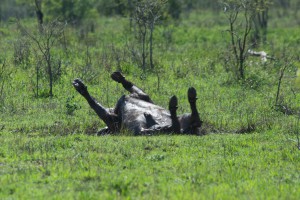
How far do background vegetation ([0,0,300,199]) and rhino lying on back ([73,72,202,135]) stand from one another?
17.3 inches

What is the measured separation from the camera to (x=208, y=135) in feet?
31.6

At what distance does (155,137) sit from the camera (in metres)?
9.18

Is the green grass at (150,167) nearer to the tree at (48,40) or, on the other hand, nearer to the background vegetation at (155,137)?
the background vegetation at (155,137)

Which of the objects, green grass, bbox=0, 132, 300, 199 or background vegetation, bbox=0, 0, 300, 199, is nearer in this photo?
green grass, bbox=0, 132, 300, 199

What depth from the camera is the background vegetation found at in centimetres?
652

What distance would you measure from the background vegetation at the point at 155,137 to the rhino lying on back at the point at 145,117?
1.44ft

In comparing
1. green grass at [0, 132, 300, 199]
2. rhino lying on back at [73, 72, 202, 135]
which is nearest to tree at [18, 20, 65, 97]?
rhino lying on back at [73, 72, 202, 135]

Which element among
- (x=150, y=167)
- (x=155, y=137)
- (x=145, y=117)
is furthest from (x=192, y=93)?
(x=150, y=167)

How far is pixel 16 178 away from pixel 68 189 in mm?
778

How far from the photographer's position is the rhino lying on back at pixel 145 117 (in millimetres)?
9539

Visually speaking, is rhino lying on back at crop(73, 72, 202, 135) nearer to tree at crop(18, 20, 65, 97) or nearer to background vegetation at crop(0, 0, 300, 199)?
background vegetation at crop(0, 0, 300, 199)

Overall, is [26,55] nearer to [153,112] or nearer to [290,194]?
[153,112]

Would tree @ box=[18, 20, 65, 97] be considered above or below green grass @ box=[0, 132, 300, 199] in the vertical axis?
above

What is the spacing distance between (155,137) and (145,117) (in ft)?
2.61
